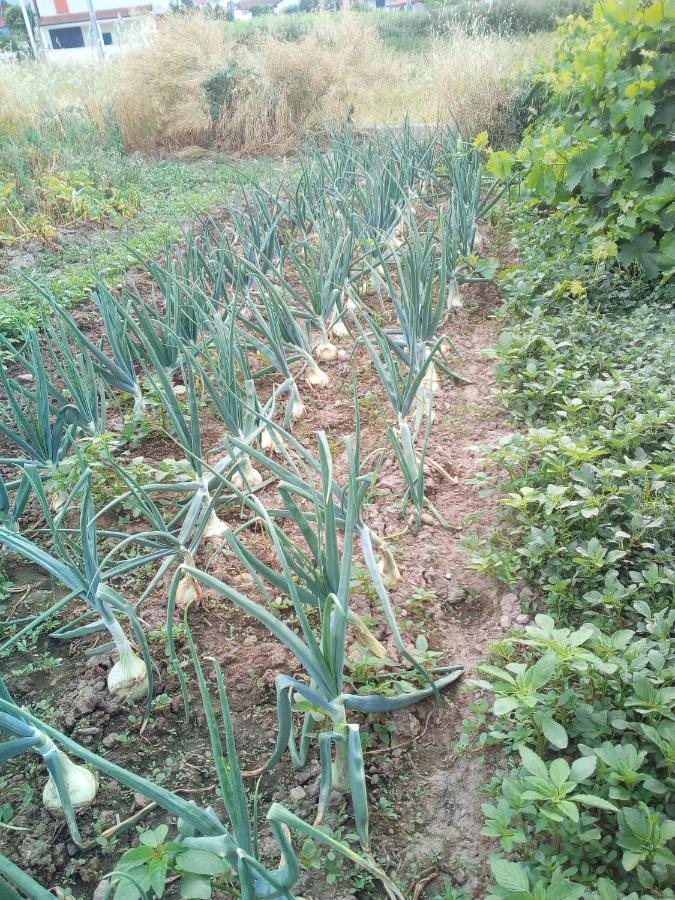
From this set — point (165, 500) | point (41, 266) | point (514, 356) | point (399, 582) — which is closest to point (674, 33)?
point (514, 356)

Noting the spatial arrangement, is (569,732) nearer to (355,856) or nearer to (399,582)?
(355,856)

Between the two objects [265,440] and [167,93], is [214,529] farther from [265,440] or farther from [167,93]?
[167,93]

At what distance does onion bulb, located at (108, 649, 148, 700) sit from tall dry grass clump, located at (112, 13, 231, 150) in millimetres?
8155

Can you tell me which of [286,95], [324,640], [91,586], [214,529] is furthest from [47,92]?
[324,640]

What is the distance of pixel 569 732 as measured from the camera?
111 cm

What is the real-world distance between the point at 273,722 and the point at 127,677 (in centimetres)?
35

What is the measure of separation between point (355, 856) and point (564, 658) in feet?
1.51

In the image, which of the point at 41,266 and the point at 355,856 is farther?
the point at 41,266

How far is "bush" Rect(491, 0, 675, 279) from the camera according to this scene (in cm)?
273

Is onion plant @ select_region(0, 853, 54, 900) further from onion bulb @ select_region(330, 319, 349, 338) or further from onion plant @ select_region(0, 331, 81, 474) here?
onion bulb @ select_region(330, 319, 349, 338)

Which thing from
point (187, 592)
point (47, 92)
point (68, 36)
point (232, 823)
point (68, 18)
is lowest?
point (187, 592)

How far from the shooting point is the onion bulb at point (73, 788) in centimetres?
117

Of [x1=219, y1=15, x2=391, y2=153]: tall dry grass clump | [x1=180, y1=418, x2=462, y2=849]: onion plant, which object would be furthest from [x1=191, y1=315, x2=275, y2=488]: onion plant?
[x1=219, y1=15, x2=391, y2=153]: tall dry grass clump

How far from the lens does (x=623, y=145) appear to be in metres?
2.86
